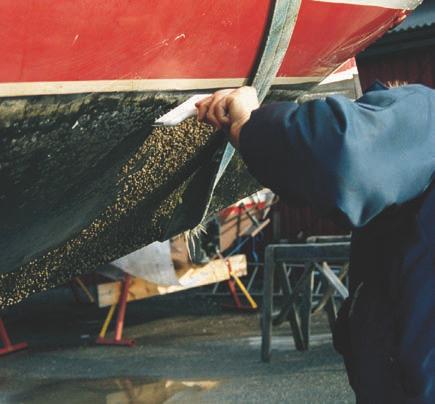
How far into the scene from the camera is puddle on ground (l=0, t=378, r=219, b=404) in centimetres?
525

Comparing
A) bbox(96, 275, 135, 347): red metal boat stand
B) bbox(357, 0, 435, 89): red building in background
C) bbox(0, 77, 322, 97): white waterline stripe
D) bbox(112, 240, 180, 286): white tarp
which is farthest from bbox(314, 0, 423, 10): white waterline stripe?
bbox(357, 0, 435, 89): red building in background

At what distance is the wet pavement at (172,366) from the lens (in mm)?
5281

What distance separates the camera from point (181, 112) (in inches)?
63.6

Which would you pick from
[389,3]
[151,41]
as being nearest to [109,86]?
[151,41]

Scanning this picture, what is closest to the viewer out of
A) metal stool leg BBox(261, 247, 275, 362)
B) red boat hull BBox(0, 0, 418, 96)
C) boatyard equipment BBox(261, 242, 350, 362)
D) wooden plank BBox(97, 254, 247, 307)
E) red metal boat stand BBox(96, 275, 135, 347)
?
red boat hull BBox(0, 0, 418, 96)

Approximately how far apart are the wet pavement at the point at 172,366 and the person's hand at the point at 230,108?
12.1 feet

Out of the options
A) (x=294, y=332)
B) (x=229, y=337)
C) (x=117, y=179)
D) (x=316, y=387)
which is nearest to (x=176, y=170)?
(x=117, y=179)

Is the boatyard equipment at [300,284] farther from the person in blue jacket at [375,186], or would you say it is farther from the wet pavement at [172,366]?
the person in blue jacket at [375,186]

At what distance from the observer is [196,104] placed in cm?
160

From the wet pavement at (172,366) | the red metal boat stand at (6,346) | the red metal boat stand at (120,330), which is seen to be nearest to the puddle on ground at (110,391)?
the wet pavement at (172,366)

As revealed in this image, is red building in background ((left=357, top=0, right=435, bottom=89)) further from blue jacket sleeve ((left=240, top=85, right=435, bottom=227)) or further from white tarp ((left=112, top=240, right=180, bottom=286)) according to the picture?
blue jacket sleeve ((left=240, top=85, right=435, bottom=227))

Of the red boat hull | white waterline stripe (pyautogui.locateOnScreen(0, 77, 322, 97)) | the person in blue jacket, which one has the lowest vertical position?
the person in blue jacket

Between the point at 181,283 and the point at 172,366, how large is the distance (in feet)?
4.93

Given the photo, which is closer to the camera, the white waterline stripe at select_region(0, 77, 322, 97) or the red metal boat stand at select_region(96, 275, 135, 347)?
the white waterline stripe at select_region(0, 77, 322, 97)
